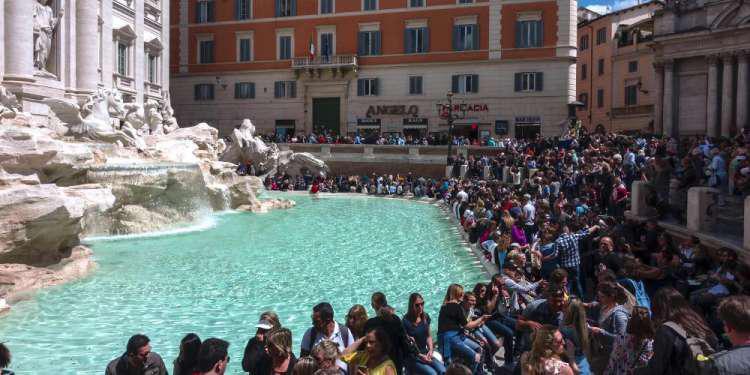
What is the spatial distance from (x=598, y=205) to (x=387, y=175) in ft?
65.9

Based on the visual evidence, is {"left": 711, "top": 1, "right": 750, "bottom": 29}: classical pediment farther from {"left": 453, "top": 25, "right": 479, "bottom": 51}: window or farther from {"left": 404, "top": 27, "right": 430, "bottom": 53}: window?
{"left": 404, "top": 27, "right": 430, "bottom": 53}: window

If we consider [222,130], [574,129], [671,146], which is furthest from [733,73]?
[222,130]

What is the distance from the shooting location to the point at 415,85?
4147cm

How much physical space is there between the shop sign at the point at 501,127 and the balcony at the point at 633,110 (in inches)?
366

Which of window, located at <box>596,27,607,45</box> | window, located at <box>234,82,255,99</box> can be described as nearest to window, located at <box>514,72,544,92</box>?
window, located at <box>596,27,607,45</box>

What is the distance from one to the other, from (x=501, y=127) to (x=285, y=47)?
15616 mm

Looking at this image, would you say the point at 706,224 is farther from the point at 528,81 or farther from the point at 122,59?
the point at 122,59

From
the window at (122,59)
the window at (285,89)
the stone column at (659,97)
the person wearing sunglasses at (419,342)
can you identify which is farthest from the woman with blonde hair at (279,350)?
the window at (285,89)

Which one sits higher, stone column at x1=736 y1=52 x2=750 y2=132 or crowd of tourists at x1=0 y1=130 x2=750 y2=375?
stone column at x1=736 y1=52 x2=750 y2=132

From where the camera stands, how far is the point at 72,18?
28.4m

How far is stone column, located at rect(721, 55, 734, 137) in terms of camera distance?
24.4 m

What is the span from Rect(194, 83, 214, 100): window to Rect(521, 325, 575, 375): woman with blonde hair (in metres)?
43.7

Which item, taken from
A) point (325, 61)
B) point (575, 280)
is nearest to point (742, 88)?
point (575, 280)

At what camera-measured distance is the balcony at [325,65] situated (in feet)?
139
